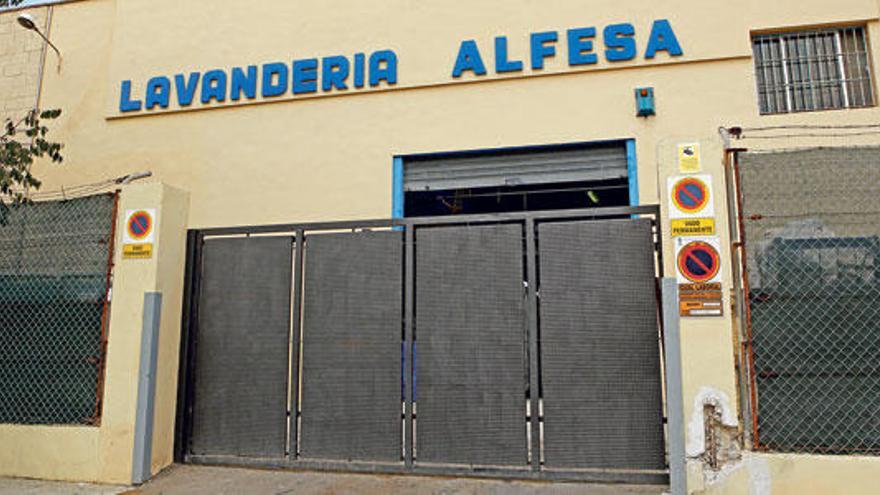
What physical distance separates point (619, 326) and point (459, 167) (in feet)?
12.0

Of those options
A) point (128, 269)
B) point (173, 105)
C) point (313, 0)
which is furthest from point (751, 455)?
point (173, 105)

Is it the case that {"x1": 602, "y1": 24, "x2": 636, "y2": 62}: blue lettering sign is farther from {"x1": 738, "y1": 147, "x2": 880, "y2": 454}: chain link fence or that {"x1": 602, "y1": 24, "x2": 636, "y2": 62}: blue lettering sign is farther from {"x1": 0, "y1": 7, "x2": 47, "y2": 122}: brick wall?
{"x1": 0, "y1": 7, "x2": 47, "y2": 122}: brick wall

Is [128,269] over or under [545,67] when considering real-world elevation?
under

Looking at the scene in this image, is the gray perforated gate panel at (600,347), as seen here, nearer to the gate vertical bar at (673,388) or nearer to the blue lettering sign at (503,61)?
the gate vertical bar at (673,388)

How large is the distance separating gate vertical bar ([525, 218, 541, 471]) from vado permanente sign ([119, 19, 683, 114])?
332 cm

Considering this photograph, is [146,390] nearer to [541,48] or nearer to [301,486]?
[301,486]

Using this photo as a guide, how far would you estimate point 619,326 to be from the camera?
498 cm

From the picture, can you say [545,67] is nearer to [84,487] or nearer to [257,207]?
[257,207]

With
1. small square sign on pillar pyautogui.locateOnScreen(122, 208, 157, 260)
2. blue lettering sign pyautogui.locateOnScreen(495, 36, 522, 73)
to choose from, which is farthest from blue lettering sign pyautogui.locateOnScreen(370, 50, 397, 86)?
small square sign on pillar pyautogui.locateOnScreen(122, 208, 157, 260)

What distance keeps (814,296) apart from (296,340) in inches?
167

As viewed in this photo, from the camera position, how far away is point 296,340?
5590 mm

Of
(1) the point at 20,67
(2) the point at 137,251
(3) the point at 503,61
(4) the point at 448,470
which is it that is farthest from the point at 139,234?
(1) the point at 20,67

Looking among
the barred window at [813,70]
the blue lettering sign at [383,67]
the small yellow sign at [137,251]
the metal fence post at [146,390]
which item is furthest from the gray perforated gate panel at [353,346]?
the barred window at [813,70]

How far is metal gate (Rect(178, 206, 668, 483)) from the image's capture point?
16.2 feet
